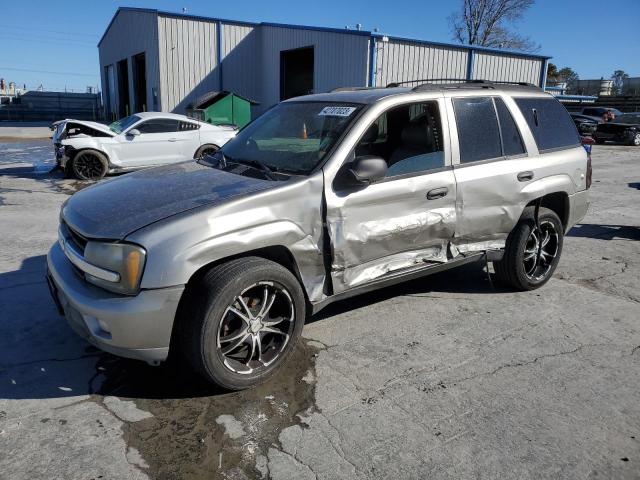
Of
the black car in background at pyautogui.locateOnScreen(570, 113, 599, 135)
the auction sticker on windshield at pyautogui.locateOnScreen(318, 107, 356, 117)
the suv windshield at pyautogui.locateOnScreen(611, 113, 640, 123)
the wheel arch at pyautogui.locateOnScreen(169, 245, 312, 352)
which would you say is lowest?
the wheel arch at pyautogui.locateOnScreen(169, 245, 312, 352)

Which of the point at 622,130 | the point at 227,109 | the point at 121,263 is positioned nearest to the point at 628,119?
the point at 622,130

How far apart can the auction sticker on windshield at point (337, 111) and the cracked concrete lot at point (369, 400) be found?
5.32 feet

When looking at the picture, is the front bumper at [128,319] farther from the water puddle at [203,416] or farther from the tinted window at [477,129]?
the tinted window at [477,129]

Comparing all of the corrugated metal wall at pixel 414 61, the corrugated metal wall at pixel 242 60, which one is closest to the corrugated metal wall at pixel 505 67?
the corrugated metal wall at pixel 414 61

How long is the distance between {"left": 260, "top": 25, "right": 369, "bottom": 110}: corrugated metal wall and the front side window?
500 inches

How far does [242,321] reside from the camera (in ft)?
10.3

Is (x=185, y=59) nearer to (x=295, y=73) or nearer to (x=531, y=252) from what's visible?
(x=295, y=73)

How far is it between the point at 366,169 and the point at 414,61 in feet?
56.2

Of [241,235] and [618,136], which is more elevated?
[618,136]

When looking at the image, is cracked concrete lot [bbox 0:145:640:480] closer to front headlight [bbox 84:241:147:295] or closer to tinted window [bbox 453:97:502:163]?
front headlight [bbox 84:241:147:295]

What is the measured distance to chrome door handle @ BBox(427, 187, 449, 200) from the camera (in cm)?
385

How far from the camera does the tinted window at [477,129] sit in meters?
4.11

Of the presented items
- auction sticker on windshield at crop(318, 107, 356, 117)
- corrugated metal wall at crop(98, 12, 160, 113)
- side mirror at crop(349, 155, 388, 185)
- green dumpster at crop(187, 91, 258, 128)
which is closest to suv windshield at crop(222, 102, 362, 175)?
auction sticker on windshield at crop(318, 107, 356, 117)

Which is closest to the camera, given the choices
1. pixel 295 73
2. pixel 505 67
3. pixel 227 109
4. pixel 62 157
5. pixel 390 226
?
pixel 390 226
